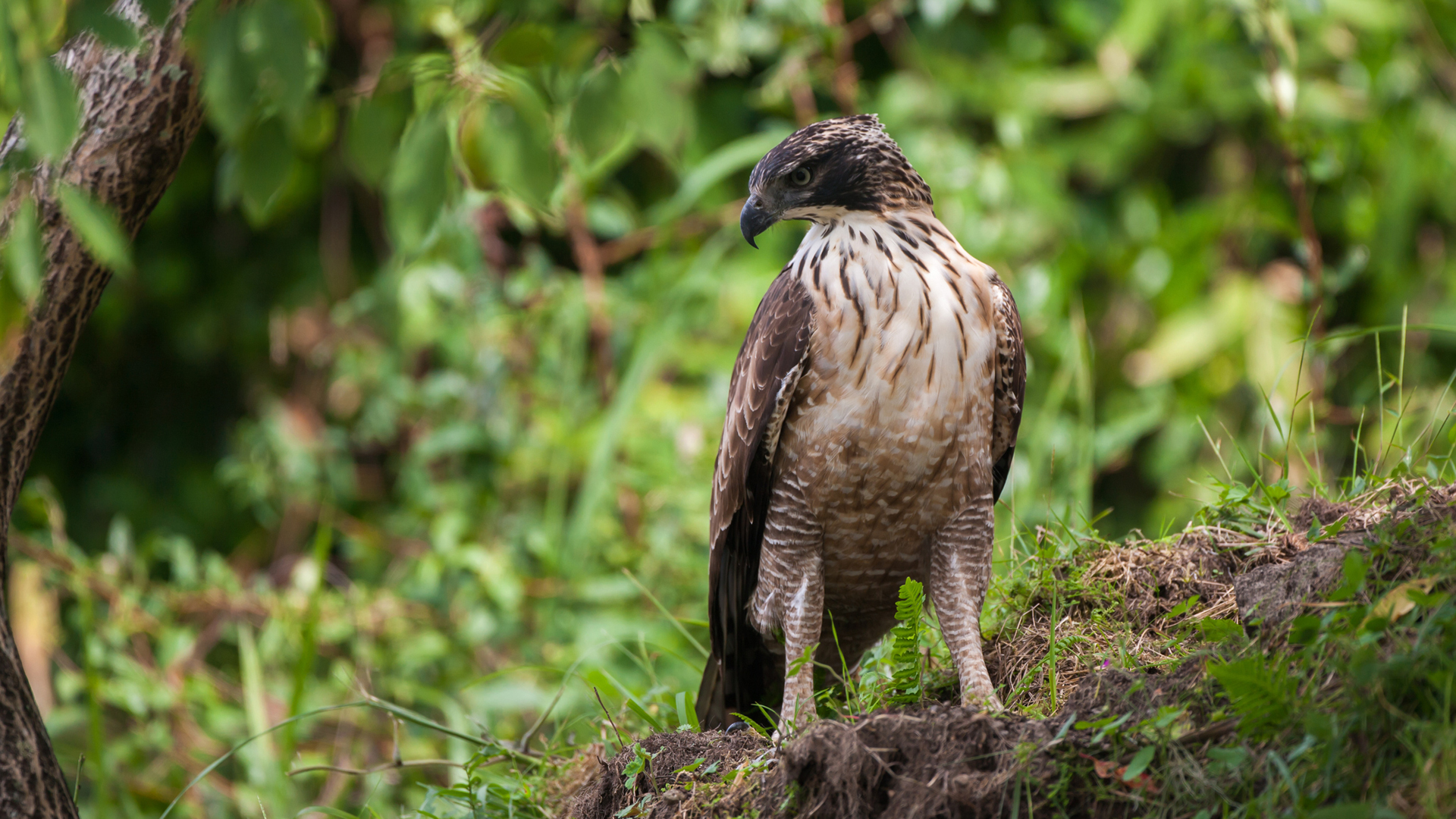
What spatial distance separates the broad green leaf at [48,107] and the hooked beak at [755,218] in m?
1.61

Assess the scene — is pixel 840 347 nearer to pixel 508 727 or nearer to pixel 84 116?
pixel 84 116

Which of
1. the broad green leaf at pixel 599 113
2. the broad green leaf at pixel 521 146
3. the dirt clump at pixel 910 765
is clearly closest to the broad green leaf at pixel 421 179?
the broad green leaf at pixel 521 146

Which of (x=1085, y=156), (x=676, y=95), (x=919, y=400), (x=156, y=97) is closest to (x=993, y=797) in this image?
(x=919, y=400)

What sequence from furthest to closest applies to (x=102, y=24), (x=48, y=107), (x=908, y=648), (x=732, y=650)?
1. (x=732, y=650)
2. (x=908, y=648)
3. (x=102, y=24)
4. (x=48, y=107)

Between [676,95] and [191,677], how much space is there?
3742mm

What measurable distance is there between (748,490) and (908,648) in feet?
1.99

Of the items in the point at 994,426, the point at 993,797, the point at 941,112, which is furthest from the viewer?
the point at 941,112

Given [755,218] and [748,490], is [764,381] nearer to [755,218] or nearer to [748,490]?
[748,490]

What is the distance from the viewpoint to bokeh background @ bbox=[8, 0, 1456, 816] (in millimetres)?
4438

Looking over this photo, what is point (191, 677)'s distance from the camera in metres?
4.73

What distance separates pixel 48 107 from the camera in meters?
1.39

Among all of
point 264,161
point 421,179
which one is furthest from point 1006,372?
point 264,161

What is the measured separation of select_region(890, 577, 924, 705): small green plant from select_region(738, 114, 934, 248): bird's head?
92 centimetres

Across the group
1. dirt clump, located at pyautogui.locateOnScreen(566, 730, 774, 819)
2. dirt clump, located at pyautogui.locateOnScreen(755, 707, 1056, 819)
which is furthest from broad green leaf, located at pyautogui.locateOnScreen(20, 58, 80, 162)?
dirt clump, located at pyautogui.locateOnScreen(566, 730, 774, 819)
